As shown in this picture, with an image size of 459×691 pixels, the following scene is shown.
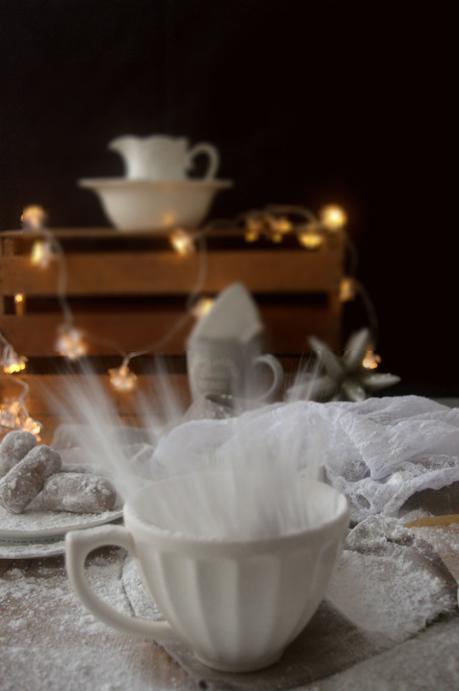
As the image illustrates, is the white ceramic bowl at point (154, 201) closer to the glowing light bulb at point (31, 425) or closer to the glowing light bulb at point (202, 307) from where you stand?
the glowing light bulb at point (202, 307)

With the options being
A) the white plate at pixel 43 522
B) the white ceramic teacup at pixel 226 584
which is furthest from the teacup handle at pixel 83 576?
the white plate at pixel 43 522

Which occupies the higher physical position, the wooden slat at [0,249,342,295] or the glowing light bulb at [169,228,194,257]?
the glowing light bulb at [169,228,194,257]

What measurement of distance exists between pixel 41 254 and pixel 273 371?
0.35 ft

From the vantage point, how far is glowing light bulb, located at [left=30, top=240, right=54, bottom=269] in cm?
33

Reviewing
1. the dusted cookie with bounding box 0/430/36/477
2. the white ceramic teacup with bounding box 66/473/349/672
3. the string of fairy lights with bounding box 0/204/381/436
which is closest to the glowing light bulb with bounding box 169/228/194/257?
the string of fairy lights with bounding box 0/204/381/436

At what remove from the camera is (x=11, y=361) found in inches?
15.2

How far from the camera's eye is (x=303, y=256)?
333 millimetres

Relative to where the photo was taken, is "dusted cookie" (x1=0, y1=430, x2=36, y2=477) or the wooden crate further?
"dusted cookie" (x1=0, y1=430, x2=36, y2=477)

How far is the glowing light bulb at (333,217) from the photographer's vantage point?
1.15 ft

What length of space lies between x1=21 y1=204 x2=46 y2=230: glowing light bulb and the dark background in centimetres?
1

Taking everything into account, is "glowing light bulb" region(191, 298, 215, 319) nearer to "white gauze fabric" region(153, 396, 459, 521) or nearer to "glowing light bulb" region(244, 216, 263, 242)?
"glowing light bulb" region(244, 216, 263, 242)

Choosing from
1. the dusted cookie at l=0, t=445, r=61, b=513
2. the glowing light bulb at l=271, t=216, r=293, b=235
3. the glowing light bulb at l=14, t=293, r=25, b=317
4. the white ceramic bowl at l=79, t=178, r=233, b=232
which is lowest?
the dusted cookie at l=0, t=445, r=61, b=513

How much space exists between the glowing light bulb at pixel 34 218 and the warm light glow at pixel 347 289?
0.12 metres

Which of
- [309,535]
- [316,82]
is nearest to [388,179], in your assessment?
[316,82]
